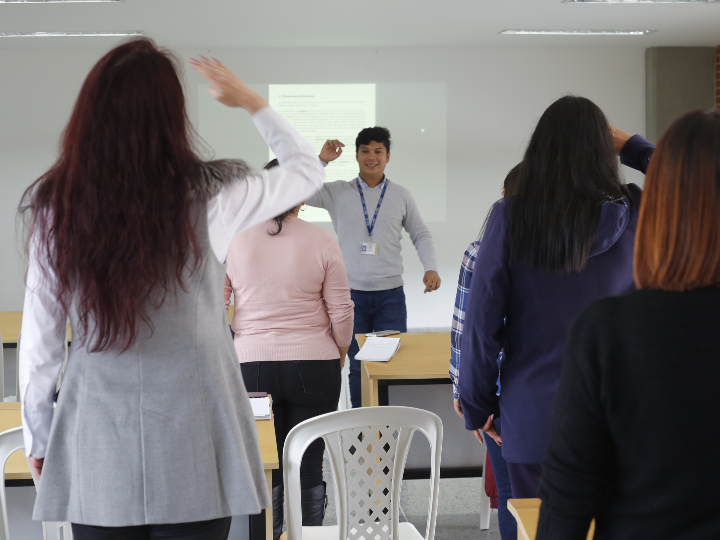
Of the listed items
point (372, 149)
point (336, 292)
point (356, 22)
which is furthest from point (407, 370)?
point (356, 22)

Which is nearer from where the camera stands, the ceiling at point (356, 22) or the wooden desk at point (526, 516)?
the wooden desk at point (526, 516)

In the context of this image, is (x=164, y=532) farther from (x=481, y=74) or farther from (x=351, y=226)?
(x=481, y=74)

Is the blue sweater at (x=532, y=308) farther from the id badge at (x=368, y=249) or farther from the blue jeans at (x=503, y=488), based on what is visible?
the id badge at (x=368, y=249)

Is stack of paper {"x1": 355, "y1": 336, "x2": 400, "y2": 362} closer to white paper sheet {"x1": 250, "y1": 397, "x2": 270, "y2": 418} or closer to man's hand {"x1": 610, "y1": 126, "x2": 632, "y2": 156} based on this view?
white paper sheet {"x1": 250, "y1": 397, "x2": 270, "y2": 418}

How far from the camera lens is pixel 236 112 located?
6.68m

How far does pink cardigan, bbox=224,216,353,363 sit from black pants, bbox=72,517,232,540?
125cm

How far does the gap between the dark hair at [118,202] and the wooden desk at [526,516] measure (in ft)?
2.65

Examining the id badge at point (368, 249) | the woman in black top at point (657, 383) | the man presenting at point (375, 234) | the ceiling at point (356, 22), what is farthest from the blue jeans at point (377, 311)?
the woman in black top at point (657, 383)

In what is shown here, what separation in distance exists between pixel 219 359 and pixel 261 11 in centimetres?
474

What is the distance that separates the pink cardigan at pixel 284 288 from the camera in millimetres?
2350

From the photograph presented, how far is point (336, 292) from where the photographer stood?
248 cm

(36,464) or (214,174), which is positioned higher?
(214,174)

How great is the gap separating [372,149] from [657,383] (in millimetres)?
3703

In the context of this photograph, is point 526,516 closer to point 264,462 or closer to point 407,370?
point 264,462
